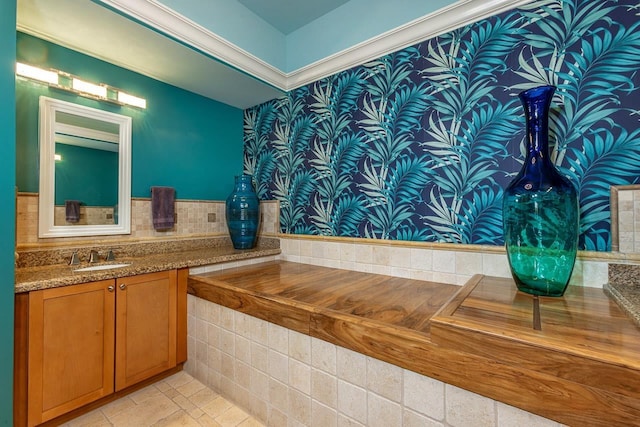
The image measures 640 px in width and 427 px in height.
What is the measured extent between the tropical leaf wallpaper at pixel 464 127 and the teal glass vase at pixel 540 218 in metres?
0.25

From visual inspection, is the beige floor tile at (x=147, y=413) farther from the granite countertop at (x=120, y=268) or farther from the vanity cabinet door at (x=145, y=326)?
the granite countertop at (x=120, y=268)

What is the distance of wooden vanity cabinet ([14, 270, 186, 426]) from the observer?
1243 millimetres

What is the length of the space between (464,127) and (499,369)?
136cm

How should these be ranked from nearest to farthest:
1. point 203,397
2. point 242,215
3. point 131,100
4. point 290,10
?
1. point 203,397
2. point 131,100
3. point 290,10
4. point 242,215

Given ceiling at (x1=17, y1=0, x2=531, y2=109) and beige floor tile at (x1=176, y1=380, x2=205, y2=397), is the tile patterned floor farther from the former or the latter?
ceiling at (x1=17, y1=0, x2=531, y2=109)

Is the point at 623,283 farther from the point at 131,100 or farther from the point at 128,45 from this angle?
the point at 131,100

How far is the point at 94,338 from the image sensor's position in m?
1.43

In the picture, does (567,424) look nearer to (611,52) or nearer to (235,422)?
(235,422)

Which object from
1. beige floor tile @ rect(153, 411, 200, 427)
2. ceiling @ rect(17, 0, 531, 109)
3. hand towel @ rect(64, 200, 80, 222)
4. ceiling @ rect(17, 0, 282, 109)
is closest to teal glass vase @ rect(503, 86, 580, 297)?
ceiling @ rect(17, 0, 531, 109)

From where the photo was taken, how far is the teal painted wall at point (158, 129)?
1.67m

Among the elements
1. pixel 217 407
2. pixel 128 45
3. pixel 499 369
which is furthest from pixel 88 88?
pixel 499 369

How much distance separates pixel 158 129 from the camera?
7.47 ft

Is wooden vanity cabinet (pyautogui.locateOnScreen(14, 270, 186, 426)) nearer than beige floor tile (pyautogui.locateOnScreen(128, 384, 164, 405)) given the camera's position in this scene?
Yes

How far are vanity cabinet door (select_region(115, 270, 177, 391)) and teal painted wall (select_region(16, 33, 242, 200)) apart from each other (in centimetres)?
91
